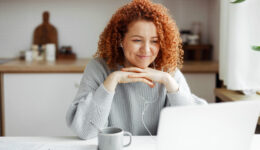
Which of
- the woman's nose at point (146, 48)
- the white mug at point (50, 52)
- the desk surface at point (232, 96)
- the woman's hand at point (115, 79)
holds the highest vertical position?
the woman's nose at point (146, 48)

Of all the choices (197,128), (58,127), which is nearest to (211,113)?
(197,128)

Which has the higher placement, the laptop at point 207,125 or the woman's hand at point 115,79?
the woman's hand at point 115,79

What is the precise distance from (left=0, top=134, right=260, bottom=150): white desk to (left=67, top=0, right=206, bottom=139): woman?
54 millimetres

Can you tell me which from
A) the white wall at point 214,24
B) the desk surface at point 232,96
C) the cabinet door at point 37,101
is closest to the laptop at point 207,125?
the desk surface at point 232,96

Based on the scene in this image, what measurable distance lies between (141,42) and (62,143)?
52 cm

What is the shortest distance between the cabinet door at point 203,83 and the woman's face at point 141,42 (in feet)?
3.78

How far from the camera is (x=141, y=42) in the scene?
1271 mm

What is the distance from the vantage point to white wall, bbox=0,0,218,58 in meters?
2.82

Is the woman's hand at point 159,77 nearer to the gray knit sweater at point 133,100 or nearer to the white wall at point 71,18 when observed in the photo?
the gray knit sweater at point 133,100

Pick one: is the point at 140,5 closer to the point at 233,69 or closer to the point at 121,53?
the point at 121,53

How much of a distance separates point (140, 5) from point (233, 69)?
2.50 feet

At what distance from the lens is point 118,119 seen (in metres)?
1.39

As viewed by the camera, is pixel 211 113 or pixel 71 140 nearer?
pixel 211 113

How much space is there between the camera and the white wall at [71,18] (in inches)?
111
